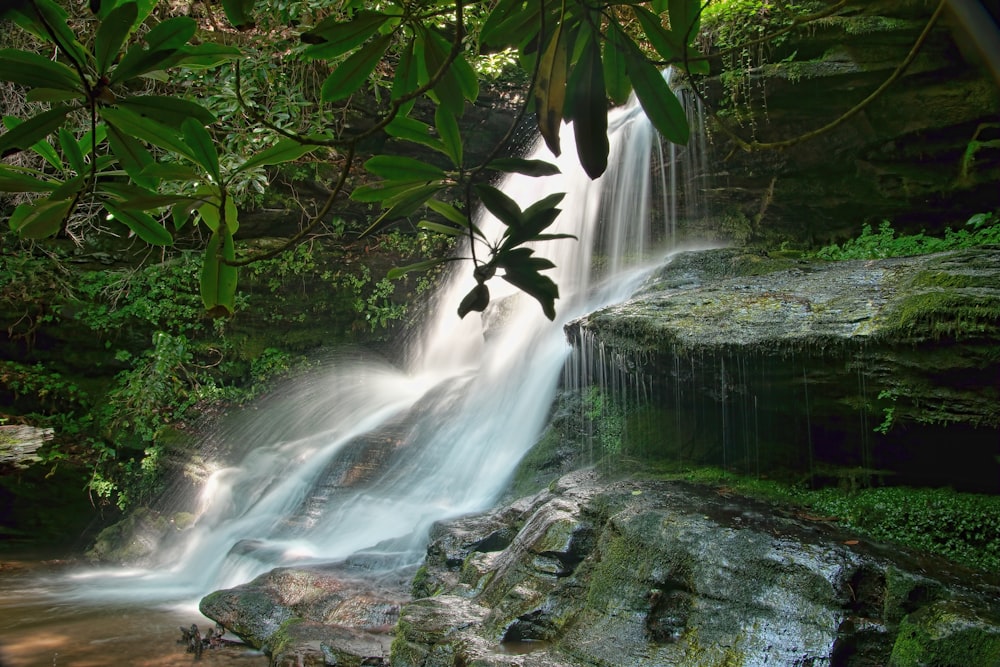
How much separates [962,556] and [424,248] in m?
7.87

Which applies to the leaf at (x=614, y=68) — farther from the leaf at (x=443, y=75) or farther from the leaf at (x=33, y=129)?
the leaf at (x=33, y=129)

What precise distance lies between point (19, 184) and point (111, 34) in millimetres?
304

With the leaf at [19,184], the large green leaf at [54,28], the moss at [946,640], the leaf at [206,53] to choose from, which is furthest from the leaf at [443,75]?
the moss at [946,640]

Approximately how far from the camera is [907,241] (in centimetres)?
717

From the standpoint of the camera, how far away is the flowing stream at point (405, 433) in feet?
20.1

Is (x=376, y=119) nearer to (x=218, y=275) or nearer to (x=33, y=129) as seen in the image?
(x=218, y=275)

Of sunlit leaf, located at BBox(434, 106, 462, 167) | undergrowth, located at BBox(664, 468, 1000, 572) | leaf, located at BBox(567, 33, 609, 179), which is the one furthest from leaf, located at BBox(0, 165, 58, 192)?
undergrowth, located at BBox(664, 468, 1000, 572)

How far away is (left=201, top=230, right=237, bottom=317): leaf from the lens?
1.26 meters

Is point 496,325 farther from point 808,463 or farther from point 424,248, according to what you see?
point 808,463

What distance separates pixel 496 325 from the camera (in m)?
8.98

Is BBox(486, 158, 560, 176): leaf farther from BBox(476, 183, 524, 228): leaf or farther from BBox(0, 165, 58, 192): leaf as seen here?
BBox(0, 165, 58, 192): leaf

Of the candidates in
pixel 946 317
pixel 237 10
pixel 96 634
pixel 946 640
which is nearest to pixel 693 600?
pixel 946 640

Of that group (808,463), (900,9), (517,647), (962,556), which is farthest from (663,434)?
(900,9)

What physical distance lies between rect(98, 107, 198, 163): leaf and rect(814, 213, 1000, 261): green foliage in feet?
22.4
